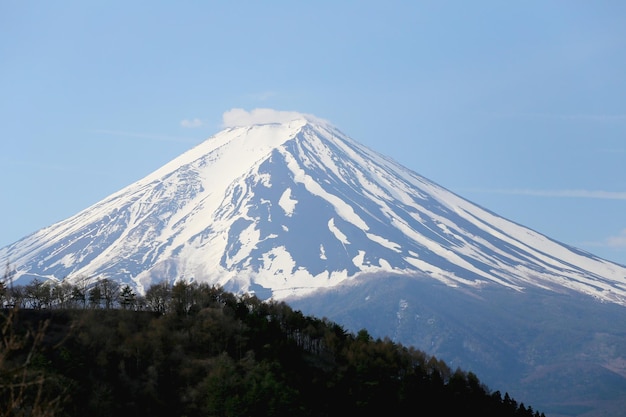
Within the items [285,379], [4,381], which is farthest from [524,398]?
[4,381]

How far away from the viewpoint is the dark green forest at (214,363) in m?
54.7

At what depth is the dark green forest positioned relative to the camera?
5465 cm

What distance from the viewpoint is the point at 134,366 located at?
60.1 metres

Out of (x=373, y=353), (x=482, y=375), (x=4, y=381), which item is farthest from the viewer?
(x=482, y=375)

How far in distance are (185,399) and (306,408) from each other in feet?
23.1

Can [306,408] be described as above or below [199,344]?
below

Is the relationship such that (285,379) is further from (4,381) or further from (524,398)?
(524,398)

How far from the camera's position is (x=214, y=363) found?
196ft

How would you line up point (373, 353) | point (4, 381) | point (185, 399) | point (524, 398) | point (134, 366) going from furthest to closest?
point (524, 398) < point (373, 353) < point (134, 366) < point (185, 399) < point (4, 381)

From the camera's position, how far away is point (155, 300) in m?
70.4

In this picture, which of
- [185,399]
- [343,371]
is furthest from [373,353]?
[185,399]

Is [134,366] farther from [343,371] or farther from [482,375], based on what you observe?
[482,375]

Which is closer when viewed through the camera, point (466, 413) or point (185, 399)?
point (185, 399)

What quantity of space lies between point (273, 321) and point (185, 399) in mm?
16295
